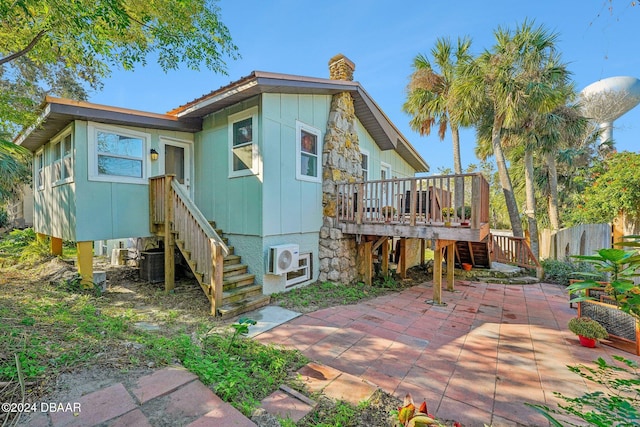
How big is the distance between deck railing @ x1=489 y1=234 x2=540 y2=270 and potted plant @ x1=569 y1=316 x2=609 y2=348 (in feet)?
17.0

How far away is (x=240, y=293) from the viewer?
5.43m

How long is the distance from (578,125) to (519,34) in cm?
460

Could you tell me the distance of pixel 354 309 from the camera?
573 centimetres

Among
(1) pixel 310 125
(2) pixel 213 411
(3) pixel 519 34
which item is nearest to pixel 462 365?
(2) pixel 213 411

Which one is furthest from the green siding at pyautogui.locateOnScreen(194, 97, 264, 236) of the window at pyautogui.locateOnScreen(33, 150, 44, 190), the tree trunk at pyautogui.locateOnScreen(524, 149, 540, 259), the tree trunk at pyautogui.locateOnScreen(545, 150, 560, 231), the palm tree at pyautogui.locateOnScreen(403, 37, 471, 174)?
the tree trunk at pyautogui.locateOnScreen(545, 150, 560, 231)

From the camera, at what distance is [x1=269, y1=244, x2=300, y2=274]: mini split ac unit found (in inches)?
231

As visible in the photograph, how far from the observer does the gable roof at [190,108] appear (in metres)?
5.41

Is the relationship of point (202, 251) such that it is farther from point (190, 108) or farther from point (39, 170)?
point (39, 170)

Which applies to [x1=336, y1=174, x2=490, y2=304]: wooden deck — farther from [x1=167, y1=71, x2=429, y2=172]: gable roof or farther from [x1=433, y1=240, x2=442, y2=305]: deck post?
[x1=167, y1=71, x2=429, y2=172]: gable roof

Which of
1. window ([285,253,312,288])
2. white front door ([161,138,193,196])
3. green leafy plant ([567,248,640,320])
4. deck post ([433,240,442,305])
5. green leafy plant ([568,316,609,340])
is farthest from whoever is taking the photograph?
white front door ([161,138,193,196])

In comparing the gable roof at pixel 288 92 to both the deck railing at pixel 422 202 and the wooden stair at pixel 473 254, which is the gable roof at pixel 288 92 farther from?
the wooden stair at pixel 473 254

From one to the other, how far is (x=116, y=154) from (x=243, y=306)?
4.47 meters

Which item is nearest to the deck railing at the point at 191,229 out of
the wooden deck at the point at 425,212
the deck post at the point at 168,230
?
the deck post at the point at 168,230

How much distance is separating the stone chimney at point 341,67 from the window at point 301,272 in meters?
5.07
